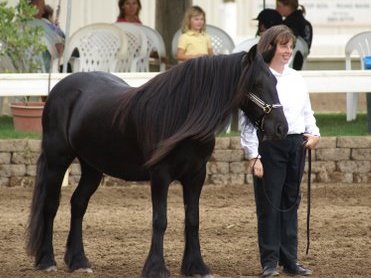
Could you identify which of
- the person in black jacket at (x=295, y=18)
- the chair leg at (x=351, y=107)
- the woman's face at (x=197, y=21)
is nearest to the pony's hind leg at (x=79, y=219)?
the woman's face at (x=197, y=21)

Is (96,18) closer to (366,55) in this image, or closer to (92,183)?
(366,55)

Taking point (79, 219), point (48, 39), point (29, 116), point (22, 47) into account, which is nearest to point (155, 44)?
point (48, 39)

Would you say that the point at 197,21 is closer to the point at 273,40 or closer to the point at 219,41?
the point at 219,41

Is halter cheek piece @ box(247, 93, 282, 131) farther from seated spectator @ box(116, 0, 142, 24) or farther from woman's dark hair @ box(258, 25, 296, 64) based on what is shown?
seated spectator @ box(116, 0, 142, 24)

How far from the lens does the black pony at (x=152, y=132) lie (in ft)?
25.9

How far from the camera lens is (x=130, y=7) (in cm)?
1628

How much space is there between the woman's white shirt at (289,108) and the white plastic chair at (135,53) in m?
7.09

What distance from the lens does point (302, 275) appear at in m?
8.43

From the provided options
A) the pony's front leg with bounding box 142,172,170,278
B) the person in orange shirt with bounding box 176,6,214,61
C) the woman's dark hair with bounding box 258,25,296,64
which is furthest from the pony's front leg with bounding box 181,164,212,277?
the person in orange shirt with bounding box 176,6,214,61

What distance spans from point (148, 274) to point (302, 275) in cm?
110

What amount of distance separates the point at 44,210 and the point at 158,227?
1205 mm

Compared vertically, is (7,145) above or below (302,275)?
above

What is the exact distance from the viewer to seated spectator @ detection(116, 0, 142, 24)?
16.3 metres

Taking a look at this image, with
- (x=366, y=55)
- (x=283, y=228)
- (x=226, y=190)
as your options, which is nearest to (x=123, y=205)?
(x=226, y=190)
